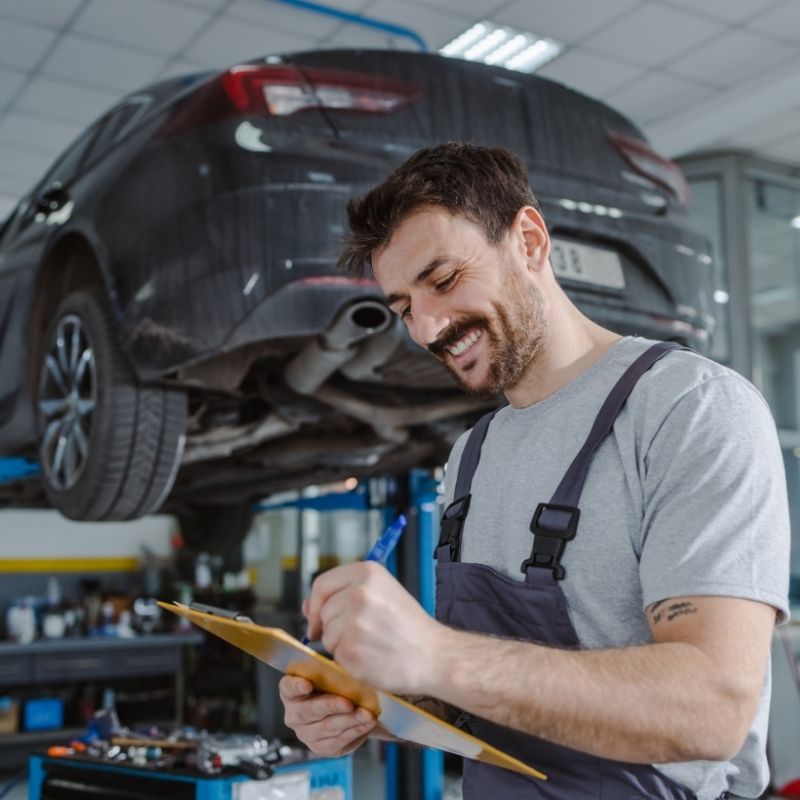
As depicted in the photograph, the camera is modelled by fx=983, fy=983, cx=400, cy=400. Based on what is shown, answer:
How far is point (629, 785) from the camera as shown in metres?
0.75

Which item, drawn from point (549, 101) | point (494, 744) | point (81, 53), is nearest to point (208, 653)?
point (81, 53)

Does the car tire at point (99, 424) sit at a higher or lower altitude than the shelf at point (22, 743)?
higher

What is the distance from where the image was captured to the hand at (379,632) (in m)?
0.63

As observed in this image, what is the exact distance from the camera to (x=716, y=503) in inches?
27.7

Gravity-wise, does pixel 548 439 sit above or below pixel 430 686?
above

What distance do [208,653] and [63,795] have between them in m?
4.20

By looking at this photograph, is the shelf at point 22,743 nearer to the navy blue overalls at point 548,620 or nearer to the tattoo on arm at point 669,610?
the navy blue overalls at point 548,620

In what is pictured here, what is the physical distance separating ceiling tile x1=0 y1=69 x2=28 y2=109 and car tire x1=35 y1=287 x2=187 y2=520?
9.50 feet

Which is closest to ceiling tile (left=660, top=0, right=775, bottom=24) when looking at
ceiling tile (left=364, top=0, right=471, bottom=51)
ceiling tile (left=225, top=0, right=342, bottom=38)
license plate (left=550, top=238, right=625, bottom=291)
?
ceiling tile (left=364, top=0, right=471, bottom=51)

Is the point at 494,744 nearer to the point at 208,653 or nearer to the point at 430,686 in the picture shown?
the point at 430,686

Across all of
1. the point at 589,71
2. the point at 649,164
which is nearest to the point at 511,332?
the point at 649,164

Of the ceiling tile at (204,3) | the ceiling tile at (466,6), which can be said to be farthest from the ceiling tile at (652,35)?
the ceiling tile at (204,3)

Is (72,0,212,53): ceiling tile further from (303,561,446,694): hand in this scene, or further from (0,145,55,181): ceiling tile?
(303,561,446,694): hand

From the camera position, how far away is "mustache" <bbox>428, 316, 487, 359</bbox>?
0.92 m
